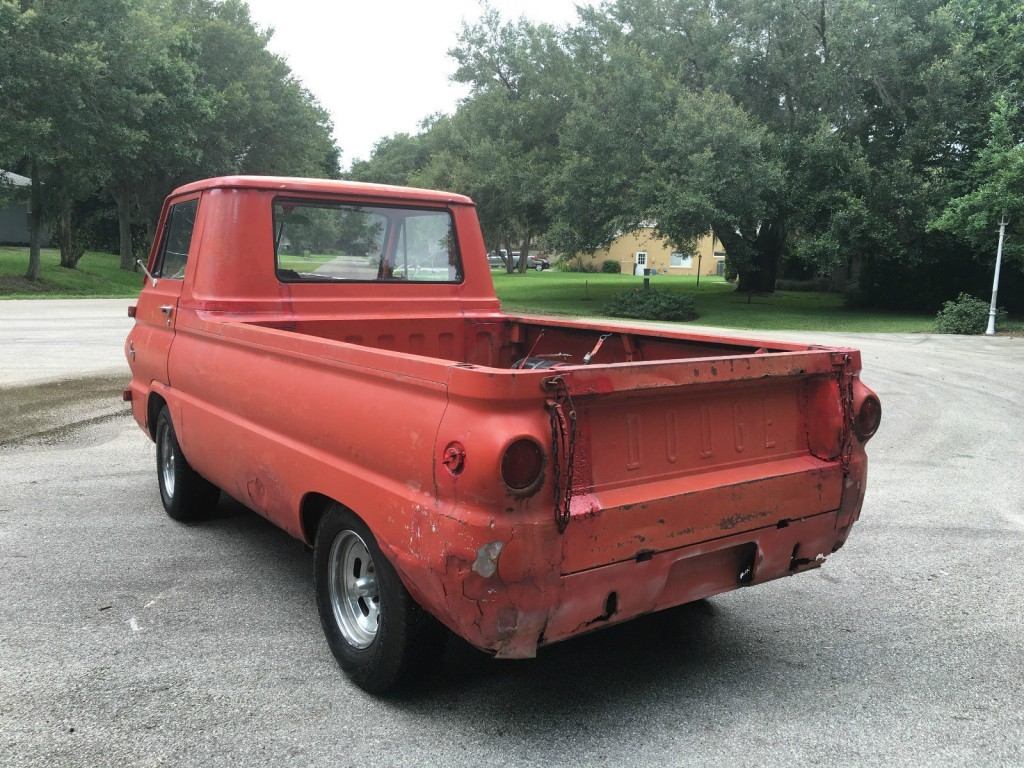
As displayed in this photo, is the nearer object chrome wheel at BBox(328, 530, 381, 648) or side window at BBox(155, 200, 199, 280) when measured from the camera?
chrome wheel at BBox(328, 530, 381, 648)

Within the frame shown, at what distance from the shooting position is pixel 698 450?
3078mm

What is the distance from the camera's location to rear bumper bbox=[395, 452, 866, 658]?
8.43 ft

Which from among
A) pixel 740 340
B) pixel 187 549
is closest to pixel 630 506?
pixel 740 340

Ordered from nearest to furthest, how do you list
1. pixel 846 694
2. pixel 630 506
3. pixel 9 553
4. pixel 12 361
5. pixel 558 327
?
pixel 630 506
pixel 846 694
pixel 9 553
pixel 558 327
pixel 12 361

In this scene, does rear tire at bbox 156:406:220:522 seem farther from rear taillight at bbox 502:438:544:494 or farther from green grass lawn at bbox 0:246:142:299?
green grass lawn at bbox 0:246:142:299

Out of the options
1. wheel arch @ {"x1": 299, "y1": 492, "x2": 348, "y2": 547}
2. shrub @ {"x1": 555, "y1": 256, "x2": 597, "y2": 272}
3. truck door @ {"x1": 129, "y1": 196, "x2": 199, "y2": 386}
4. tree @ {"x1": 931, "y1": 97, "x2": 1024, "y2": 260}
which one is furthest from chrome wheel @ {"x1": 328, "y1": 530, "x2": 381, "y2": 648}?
shrub @ {"x1": 555, "y1": 256, "x2": 597, "y2": 272}

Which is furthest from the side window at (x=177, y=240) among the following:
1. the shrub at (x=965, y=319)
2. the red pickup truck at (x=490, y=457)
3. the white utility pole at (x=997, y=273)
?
the shrub at (x=965, y=319)

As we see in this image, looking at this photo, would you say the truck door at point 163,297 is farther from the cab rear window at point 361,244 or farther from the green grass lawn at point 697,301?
the green grass lawn at point 697,301

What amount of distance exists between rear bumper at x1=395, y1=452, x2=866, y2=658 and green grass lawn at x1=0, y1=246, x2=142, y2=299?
27.9 metres

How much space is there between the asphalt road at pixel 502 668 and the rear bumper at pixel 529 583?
46 cm

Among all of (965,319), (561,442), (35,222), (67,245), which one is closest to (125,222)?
(67,245)

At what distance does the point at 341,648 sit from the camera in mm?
3316

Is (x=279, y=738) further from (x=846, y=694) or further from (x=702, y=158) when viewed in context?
(x=702, y=158)

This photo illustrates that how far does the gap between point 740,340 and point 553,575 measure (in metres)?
1.89
